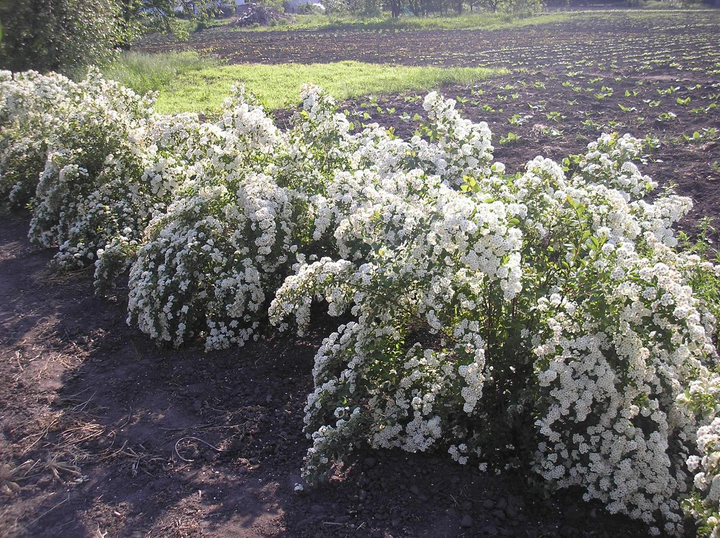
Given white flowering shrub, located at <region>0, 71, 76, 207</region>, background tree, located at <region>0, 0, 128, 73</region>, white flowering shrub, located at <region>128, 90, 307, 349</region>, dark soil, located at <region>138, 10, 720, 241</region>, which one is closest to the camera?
white flowering shrub, located at <region>128, 90, 307, 349</region>

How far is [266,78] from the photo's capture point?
603 inches

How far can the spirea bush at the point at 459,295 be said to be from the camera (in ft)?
8.88

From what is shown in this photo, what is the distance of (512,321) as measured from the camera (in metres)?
3.10

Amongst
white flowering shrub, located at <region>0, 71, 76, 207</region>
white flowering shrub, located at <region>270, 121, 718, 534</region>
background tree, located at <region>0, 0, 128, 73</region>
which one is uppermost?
background tree, located at <region>0, 0, 128, 73</region>

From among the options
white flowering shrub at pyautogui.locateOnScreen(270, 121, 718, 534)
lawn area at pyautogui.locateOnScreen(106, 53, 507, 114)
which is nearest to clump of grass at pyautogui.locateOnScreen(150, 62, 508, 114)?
lawn area at pyautogui.locateOnScreen(106, 53, 507, 114)

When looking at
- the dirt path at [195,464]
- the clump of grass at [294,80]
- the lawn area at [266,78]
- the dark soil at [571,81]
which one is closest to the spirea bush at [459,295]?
the dirt path at [195,464]

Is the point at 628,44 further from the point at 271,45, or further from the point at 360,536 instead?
the point at 360,536

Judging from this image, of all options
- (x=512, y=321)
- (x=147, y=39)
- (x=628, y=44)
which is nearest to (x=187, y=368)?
(x=512, y=321)

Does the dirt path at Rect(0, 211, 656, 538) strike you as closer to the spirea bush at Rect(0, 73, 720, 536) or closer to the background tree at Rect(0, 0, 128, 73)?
the spirea bush at Rect(0, 73, 720, 536)

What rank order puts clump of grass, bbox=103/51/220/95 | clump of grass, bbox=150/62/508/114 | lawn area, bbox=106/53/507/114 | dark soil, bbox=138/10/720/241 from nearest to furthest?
dark soil, bbox=138/10/720/241
clump of grass, bbox=150/62/508/114
lawn area, bbox=106/53/507/114
clump of grass, bbox=103/51/220/95

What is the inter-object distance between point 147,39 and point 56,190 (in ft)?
86.9

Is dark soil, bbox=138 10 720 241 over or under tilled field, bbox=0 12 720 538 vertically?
over

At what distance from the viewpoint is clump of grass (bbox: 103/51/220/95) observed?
1324 cm

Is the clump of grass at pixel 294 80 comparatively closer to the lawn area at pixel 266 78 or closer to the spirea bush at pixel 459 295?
the lawn area at pixel 266 78
